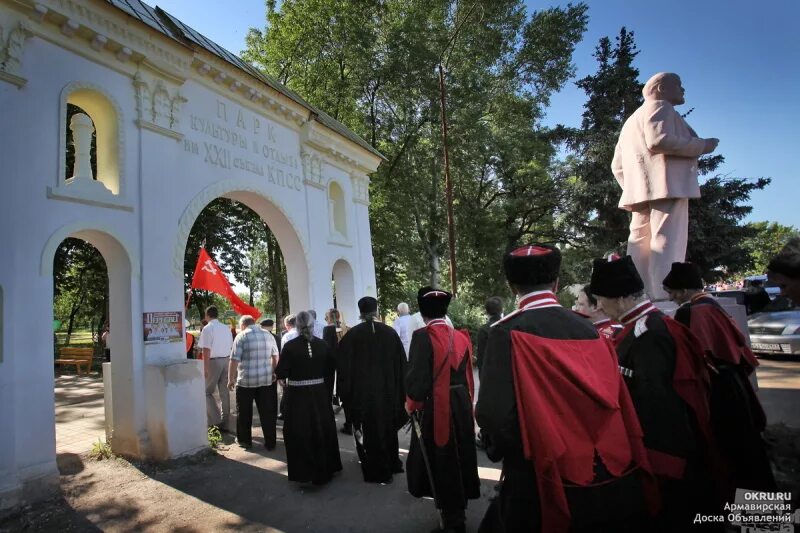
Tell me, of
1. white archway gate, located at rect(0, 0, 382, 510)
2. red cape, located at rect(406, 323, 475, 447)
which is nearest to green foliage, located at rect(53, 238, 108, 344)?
white archway gate, located at rect(0, 0, 382, 510)

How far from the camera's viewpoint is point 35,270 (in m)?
5.12

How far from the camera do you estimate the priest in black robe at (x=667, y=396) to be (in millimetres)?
2490

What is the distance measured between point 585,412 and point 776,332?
12.3 metres

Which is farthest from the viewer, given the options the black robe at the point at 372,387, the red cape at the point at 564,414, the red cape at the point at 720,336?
the black robe at the point at 372,387

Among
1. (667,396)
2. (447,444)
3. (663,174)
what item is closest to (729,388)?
(667,396)

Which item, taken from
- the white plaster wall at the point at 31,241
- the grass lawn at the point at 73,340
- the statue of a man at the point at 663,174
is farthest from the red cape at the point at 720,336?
the grass lawn at the point at 73,340

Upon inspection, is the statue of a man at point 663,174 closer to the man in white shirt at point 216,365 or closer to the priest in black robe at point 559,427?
the priest in black robe at point 559,427

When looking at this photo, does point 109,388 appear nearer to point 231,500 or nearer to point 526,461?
point 231,500

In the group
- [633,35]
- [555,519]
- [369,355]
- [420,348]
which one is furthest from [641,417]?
[633,35]

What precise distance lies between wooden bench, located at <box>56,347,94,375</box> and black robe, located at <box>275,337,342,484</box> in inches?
600

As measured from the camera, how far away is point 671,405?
2506 millimetres

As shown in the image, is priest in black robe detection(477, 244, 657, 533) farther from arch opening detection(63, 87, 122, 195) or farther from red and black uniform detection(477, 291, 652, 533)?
arch opening detection(63, 87, 122, 195)

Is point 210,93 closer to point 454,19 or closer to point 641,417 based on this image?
point 641,417

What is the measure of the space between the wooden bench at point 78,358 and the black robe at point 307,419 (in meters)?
15.2
